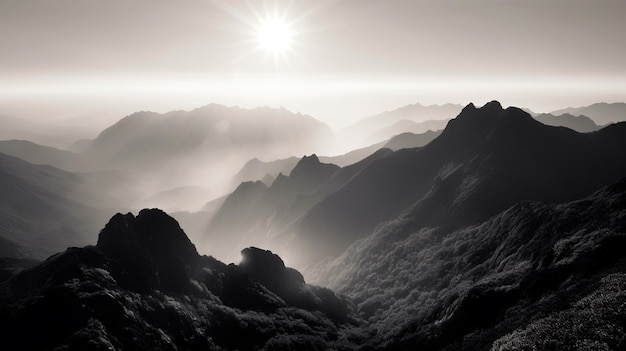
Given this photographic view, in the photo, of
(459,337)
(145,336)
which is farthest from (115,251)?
(459,337)

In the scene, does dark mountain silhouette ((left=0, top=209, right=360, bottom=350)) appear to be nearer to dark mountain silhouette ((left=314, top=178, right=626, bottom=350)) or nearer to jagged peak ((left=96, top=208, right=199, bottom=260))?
jagged peak ((left=96, top=208, right=199, bottom=260))

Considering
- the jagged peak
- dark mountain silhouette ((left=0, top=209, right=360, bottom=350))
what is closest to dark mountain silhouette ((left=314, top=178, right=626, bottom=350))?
dark mountain silhouette ((left=0, top=209, right=360, bottom=350))

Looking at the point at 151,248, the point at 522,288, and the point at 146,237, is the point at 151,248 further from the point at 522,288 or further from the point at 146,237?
the point at 522,288

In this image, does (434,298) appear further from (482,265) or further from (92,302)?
(92,302)

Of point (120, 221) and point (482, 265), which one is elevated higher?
point (120, 221)

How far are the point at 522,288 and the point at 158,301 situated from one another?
10804 centimetres

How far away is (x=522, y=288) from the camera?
10325cm

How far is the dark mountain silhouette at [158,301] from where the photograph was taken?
9412 centimetres

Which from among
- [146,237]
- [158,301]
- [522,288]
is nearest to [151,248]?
[146,237]

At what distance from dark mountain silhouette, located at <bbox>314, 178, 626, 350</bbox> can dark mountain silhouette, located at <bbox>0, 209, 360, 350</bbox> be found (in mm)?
29635

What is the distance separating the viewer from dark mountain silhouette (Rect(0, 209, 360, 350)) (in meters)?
94.1

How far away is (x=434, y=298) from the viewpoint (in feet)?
537

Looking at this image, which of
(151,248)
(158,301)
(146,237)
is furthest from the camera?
(146,237)

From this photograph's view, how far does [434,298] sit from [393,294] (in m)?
26.9
